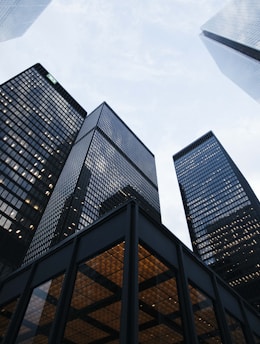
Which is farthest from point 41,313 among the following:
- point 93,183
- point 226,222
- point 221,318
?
point 226,222

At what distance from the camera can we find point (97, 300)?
1323 cm

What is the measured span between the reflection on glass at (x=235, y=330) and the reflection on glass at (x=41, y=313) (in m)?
10.4

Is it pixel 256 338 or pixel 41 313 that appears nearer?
pixel 41 313

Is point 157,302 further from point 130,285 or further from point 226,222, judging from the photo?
point 226,222

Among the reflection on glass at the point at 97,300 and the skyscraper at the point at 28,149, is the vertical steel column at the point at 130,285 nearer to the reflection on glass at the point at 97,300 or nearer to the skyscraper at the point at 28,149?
the reflection on glass at the point at 97,300

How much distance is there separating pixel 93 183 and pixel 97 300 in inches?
4604

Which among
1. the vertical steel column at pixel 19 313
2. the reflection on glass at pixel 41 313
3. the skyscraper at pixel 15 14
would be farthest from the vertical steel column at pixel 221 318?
the skyscraper at pixel 15 14

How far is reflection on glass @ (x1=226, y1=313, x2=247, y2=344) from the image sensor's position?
16.5 m

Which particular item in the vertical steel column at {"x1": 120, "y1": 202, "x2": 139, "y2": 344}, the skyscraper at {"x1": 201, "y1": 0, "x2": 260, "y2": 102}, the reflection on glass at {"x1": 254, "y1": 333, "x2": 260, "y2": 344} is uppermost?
the skyscraper at {"x1": 201, "y1": 0, "x2": 260, "y2": 102}

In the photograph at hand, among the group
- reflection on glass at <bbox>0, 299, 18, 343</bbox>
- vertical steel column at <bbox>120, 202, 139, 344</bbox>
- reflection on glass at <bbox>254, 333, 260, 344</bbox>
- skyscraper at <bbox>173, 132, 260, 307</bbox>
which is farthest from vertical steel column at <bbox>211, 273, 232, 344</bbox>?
skyscraper at <bbox>173, 132, 260, 307</bbox>

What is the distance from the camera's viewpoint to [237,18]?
149000 millimetres

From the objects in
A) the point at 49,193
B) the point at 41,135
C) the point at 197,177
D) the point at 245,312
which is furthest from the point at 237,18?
the point at 245,312

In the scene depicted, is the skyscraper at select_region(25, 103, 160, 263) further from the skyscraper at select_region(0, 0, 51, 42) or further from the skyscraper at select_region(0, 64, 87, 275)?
the skyscraper at select_region(0, 0, 51, 42)

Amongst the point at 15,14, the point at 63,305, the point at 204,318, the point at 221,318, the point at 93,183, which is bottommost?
the point at 63,305
